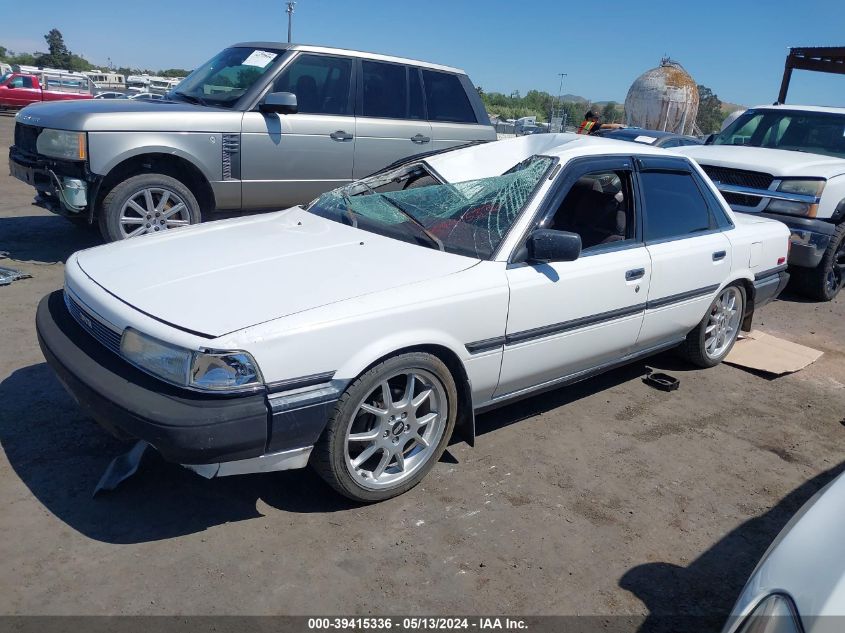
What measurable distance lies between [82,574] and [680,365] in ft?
13.8

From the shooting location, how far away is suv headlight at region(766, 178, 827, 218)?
22.6 ft

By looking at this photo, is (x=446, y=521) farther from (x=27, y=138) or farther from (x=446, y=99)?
(x=446, y=99)

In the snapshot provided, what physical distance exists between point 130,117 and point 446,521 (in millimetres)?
4514

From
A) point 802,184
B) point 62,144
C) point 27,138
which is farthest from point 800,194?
point 27,138

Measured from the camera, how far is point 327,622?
7.98 feet

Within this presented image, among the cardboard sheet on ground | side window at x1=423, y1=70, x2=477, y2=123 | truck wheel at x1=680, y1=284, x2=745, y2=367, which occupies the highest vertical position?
side window at x1=423, y1=70, x2=477, y2=123

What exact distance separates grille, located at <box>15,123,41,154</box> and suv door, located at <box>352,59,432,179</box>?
2845 millimetres

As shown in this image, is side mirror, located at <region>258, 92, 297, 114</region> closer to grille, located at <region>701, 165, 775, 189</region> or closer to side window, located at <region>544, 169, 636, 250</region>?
side window, located at <region>544, 169, 636, 250</region>

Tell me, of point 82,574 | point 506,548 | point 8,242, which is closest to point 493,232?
point 506,548

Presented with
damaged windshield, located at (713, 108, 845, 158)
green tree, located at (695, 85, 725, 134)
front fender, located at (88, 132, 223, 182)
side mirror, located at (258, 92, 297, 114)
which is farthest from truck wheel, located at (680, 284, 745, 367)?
green tree, located at (695, 85, 725, 134)

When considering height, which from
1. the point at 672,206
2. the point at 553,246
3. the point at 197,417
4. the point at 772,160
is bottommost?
the point at 197,417

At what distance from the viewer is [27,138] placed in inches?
241

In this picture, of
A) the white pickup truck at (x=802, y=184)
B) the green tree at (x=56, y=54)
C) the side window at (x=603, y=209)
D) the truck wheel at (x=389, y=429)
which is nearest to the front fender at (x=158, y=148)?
the side window at (x=603, y=209)

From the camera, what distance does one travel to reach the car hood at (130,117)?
567cm
